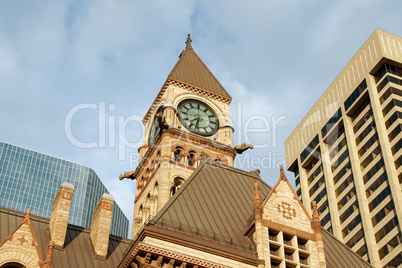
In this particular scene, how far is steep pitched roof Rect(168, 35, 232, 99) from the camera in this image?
66.4 metres

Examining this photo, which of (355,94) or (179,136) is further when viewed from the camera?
(355,94)

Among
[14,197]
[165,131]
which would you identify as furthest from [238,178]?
[14,197]

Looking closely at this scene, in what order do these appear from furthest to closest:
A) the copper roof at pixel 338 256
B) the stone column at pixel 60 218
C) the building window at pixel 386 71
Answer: the building window at pixel 386 71
the copper roof at pixel 338 256
the stone column at pixel 60 218

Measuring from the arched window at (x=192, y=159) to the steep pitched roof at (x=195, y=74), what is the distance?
32.2 feet

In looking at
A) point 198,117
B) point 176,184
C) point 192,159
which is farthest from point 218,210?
point 198,117

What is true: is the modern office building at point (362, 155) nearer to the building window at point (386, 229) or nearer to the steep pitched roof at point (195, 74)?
the building window at point (386, 229)

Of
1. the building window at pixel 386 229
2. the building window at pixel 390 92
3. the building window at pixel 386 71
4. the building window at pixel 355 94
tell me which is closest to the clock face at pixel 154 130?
the building window at pixel 386 229

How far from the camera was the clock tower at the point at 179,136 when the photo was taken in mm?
56188

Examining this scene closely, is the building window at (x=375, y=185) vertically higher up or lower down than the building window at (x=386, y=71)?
lower down

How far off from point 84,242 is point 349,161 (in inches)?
2764

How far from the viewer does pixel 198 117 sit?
6319 cm

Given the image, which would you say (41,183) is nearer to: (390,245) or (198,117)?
(390,245)

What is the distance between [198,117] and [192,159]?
20.7 ft

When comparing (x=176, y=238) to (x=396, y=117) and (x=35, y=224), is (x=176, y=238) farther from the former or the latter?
(x=396, y=117)
